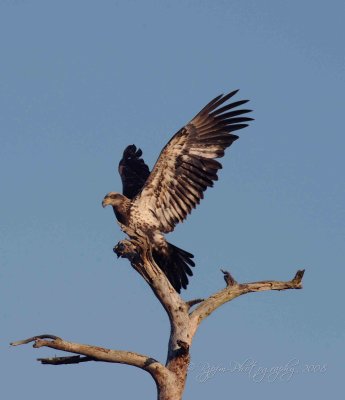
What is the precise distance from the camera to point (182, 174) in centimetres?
1383

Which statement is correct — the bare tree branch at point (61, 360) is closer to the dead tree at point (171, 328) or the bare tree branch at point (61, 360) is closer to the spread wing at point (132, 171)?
the dead tree at point (171, 328)

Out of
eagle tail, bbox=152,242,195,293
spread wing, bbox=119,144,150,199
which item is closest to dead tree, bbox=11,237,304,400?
eagle tail, bbox=152,242,195,293

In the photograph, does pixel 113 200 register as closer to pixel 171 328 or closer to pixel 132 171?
pixel 132 171

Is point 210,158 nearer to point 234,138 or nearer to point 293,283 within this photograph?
point 234,138

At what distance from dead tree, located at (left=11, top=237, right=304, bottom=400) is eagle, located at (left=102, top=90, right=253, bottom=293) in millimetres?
1403

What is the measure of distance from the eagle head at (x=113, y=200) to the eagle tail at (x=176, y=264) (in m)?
0.85

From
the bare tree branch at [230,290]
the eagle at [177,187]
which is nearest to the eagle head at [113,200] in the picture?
the eagle at [177,187]

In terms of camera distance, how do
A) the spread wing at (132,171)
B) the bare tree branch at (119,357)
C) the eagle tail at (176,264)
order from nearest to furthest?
the bare tree branch at (119,357) → the eagle tail at (176,264) → the spread wing at (132,171)

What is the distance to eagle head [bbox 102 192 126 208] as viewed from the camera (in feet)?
46.0

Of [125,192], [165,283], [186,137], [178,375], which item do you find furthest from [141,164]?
[178,375]

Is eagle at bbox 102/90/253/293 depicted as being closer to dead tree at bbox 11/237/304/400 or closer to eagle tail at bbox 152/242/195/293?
eagle tail at bbox 152/242/195/293

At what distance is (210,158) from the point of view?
1388cm

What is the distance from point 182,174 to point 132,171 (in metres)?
2.08

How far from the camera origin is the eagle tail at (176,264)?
44.6 feet
